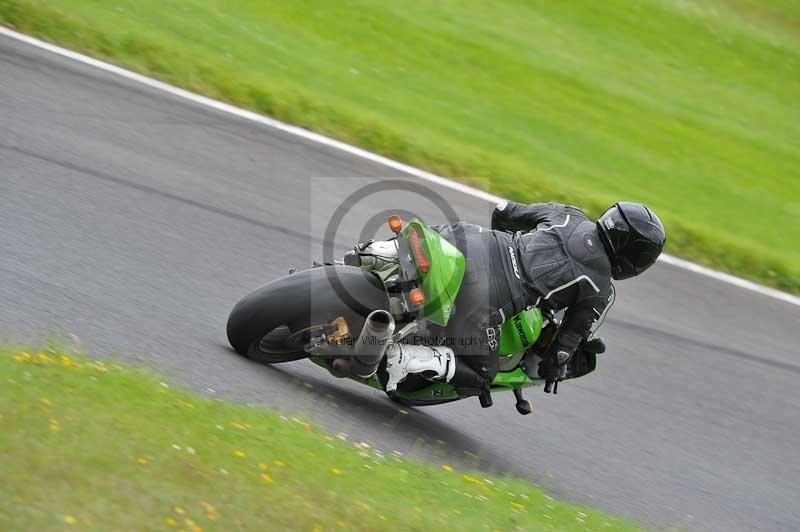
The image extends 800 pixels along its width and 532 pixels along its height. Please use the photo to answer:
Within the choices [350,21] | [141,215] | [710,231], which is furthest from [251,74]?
[710,231]

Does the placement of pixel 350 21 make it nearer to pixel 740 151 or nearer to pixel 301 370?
pixel 740 151

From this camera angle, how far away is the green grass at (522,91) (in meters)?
10.5

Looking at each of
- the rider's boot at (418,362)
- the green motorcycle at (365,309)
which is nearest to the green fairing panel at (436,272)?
the green motorcycle at (365,309)

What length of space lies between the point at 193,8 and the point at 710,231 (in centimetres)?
607

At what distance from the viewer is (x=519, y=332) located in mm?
6285

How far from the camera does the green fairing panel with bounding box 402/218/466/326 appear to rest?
5.63 m

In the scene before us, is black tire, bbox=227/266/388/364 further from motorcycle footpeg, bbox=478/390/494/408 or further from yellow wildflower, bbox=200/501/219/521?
yellow wildflower, bbox=200/501/219/521

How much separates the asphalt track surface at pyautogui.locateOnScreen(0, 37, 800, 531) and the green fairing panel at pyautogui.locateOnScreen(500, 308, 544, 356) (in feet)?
2.18

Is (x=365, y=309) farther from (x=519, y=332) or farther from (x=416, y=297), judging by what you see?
(x=519, y=332)

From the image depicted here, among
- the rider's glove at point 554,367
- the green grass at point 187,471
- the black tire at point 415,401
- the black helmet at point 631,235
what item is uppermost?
the black helmet at point 631,235

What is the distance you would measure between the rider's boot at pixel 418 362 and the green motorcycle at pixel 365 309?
0.06 m

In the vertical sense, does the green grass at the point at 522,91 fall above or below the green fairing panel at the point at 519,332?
above

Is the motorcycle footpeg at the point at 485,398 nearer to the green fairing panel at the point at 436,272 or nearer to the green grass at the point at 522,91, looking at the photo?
the green fairing panel at the point at 436,272

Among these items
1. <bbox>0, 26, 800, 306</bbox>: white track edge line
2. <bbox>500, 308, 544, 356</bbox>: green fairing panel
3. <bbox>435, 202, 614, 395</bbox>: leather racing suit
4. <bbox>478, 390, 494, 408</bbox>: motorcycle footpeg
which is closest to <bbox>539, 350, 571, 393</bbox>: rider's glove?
<bbox>435, 202, 614, 395</bbox>: leather racing suit
